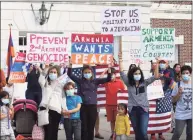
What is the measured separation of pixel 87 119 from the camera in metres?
9.67

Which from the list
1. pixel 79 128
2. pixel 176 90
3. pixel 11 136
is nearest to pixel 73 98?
pixel 79 128

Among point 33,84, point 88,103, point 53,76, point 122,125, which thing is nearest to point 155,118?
point 122,125

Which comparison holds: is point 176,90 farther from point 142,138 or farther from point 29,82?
point 29,82

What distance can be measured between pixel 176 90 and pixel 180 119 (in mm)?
555

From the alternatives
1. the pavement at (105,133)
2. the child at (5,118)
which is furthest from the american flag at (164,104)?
the child at (5,118)

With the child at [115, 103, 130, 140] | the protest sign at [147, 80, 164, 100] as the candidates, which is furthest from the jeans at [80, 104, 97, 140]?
the protest sign at [147, 80, 164, 100]

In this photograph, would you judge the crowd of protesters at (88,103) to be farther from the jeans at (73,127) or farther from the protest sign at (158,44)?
the protest sign at (158,44)

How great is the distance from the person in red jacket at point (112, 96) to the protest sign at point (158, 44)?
899 mm

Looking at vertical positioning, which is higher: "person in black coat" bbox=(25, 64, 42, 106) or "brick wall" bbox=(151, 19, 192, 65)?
"brick wall" bbox=(151, 19, 192, 65)

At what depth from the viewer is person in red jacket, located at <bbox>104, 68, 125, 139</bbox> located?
1063 cm

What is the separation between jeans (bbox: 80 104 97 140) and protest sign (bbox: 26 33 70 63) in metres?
1.61

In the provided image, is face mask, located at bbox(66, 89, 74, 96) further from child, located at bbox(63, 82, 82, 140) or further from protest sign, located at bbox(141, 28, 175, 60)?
protest sign, located at bbox(141, 28, 175, 60)

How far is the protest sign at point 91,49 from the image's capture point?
10500mm

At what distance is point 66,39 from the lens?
428 inches
